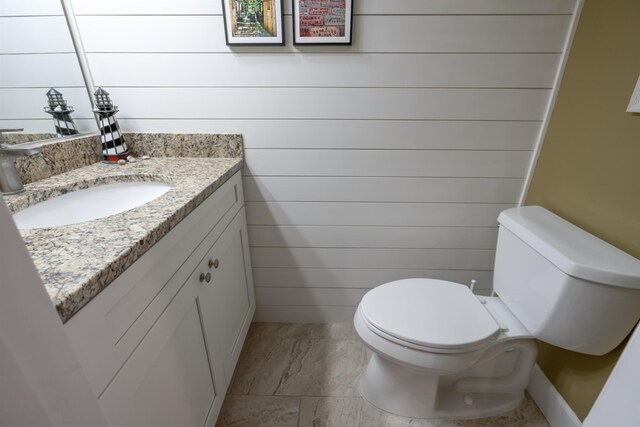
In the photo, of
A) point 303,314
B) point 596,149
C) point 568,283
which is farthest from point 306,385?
point 596,149

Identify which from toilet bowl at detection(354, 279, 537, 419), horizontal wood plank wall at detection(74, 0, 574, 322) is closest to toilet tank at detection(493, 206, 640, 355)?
toilet bowl at detection(354, 279, 537, 419)

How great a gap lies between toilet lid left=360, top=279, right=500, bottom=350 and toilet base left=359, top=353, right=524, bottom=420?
26 centimetres

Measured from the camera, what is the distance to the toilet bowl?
0.98 meters

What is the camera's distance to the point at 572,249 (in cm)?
90

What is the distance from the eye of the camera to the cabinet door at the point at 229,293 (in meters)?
1.01

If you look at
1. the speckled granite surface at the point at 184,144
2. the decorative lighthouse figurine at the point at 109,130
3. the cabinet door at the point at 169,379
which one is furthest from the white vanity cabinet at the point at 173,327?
the decorative lighthouse figurine at the point at 109,130

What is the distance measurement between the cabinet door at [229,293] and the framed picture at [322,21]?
77 cm

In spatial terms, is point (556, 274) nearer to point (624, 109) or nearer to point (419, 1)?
point (624, 109)

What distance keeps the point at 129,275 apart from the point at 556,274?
1140 millimetres

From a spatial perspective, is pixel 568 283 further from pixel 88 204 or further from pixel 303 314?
pixel 88 204

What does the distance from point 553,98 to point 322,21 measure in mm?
945

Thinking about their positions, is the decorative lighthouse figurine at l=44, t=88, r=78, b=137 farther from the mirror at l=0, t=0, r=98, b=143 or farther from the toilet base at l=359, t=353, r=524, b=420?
the toilet base at l=359, t=353, r=524, b=420

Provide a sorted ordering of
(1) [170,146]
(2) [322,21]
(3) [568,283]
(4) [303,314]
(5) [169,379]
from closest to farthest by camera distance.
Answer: (5) [169,379] < (3) [568,283] < (2) [322,21] < (1) [170,146] < (4) [303,314]

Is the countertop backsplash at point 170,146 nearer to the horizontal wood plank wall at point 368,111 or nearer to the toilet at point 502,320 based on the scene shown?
the horizontal wood plank wall at point 368,111
